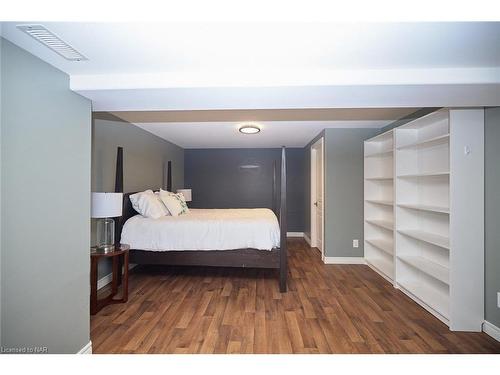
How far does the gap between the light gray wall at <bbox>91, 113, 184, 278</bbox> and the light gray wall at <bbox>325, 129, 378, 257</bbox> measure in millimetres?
3103

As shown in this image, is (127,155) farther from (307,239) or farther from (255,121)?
(307,239)

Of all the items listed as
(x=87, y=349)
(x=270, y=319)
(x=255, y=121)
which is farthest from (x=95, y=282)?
(x=255, y=121)

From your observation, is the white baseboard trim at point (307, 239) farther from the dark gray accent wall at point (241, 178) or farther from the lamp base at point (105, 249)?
the lamp base at point (105, 249)

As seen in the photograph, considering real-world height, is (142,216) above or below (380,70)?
below

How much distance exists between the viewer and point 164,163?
5.26 m

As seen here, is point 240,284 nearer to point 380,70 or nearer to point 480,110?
point 380,70

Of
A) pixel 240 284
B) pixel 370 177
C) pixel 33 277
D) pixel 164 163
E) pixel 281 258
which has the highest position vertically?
pixel 164 163

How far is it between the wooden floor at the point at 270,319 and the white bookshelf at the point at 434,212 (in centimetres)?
27

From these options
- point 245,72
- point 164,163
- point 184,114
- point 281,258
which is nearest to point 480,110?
point 245,72

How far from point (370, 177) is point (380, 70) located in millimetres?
2708

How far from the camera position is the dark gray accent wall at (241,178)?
6531mm

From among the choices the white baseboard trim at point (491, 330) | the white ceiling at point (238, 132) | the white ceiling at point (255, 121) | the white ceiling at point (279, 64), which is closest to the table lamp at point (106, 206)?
the white ceiling at point (279, 64)

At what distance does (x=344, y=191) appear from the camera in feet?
13.9

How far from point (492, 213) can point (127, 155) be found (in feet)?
14.0
